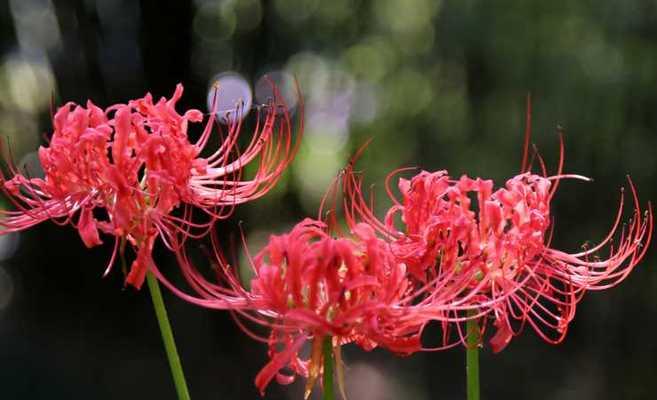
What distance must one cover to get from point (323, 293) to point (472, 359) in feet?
0.71

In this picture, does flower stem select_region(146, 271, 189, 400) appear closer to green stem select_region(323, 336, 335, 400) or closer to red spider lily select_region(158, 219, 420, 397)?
red spider lily select_region(158, 219, 420, 397)

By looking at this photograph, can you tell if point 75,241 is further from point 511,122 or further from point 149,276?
point 149,276

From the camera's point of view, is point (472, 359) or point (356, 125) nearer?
point (472, 359)

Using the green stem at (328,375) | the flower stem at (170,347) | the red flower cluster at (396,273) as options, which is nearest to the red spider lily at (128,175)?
the flower stem at (170,347)

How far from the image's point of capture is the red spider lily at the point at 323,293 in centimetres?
109

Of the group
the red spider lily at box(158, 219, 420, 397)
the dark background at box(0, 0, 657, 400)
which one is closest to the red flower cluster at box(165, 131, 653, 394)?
the red spider lily at box(158, 219, 420, 397)

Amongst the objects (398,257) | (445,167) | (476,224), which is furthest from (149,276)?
(445,167)

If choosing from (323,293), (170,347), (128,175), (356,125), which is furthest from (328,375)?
(356,125)

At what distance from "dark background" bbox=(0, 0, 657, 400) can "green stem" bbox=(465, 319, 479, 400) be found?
508cm

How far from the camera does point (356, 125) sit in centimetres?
722

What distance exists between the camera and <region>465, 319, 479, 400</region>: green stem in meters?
1.14

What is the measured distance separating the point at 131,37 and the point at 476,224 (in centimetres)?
538

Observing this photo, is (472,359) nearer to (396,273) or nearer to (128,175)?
(396,273)

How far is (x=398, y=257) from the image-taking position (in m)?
1.19
